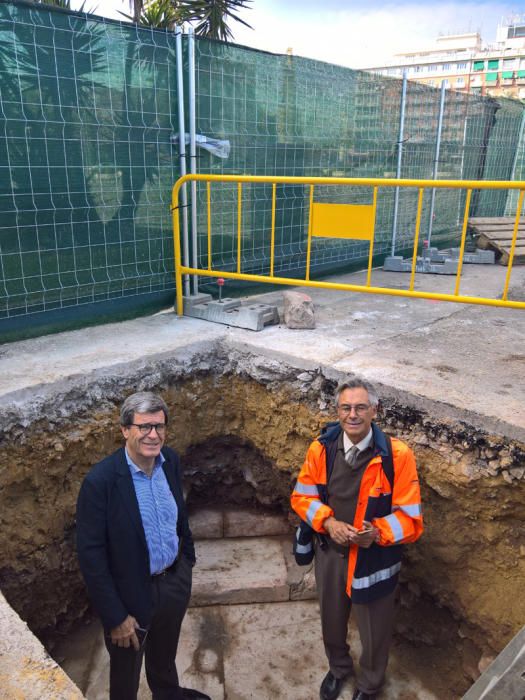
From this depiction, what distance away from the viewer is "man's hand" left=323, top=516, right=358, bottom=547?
286 cm

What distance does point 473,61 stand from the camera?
74062 millimetres

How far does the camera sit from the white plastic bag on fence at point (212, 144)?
5.08 meters

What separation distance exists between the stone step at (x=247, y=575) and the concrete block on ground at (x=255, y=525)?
13 cm

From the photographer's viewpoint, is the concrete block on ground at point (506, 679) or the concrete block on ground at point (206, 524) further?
the concrete block on ground at point (206, 524)

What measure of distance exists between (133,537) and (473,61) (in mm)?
88282

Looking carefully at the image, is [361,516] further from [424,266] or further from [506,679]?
[424,266]

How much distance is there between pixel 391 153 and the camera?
297 inches

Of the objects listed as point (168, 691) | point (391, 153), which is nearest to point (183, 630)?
point (168, 691)

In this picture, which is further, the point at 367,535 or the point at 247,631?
the point at 247,631

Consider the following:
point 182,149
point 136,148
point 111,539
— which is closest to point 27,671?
point 111,539

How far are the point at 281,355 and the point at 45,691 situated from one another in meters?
2.81

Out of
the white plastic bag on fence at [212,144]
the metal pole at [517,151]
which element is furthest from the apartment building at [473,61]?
the white plastic bag on fence at [212,144]

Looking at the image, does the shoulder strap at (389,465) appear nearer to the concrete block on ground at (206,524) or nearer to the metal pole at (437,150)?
the concrete block on ground at (206,524)

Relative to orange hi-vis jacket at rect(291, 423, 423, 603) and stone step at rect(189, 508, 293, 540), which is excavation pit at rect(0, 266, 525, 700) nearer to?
stone step at rect(189, 508, 293, 540)
